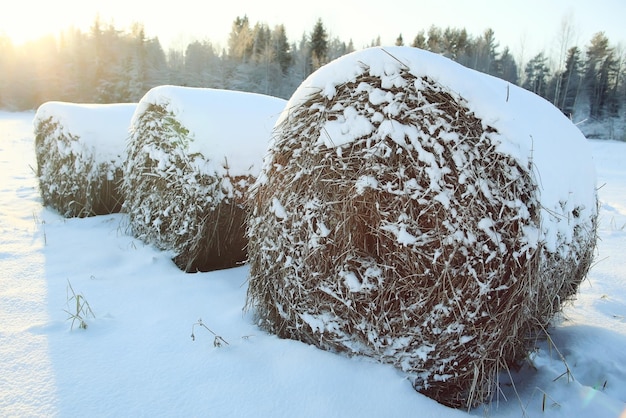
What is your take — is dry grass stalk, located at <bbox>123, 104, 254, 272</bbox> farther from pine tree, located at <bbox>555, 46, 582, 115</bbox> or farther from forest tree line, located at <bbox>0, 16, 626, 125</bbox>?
pine tree, located at <bbox>555, 46, 582, 115</bbox>

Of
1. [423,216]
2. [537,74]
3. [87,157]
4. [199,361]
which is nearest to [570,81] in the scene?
[537,74]

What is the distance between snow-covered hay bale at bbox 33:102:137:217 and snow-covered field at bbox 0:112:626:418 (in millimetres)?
1748

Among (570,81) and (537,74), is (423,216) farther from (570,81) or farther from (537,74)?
(537,74)

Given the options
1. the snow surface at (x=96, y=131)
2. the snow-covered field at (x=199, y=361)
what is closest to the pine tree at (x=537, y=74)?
the snow surface at (x=96, y=131)

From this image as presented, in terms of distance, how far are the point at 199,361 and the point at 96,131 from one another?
4.05 metres

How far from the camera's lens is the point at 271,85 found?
109ft

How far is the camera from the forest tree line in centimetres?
3153

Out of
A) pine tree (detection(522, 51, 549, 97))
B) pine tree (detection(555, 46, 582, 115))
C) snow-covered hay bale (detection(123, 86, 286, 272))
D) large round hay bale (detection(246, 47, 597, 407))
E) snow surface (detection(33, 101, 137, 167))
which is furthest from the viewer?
pine tree (detection(522, 51, 549, 97))

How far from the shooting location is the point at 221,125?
3270mm

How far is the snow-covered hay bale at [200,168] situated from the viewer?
3.18 meters

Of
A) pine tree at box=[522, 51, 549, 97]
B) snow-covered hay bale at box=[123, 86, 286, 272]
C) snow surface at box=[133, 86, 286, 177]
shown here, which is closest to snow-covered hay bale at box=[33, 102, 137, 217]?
snow-covered hay bale at box=[123, 86, 286, 272]

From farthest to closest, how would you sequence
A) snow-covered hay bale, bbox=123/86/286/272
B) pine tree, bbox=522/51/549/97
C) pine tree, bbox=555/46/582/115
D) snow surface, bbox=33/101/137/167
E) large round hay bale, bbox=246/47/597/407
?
pine tree, bbox=522/51/549/97 → pine tree, bbox=555/46/582/115 → snow surface, bbox=33/101/137/167 → snow-covered hay bale, bbox=123/86/286/272 → large round hay bale, bbox=246/47/597/407

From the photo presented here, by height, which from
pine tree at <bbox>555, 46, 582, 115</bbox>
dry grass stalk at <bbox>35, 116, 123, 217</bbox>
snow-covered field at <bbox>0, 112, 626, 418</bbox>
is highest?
pine tree at <bbox>555, 46, 582, 115</bbox>

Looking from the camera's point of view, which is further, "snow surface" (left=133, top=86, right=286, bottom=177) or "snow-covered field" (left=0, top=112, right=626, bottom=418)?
"snow surface" (left=133, top=86, right=286, bottom=177)
